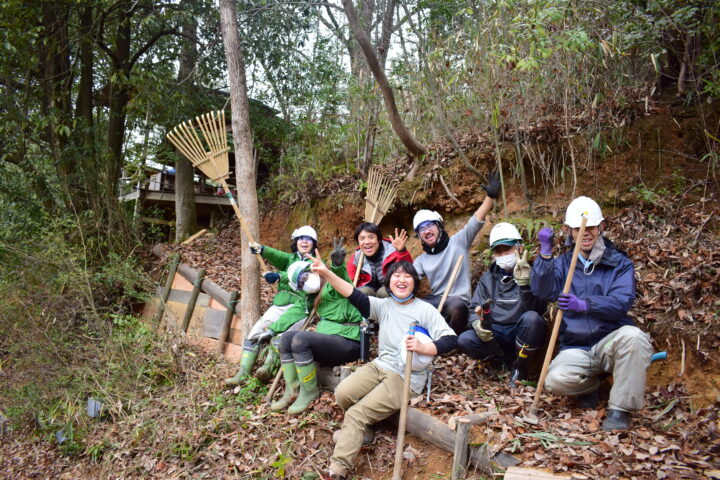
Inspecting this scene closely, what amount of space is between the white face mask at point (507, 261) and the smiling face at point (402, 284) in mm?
947

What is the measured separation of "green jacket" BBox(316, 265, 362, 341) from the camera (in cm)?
493

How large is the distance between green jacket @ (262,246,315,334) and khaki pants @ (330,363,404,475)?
1368mm

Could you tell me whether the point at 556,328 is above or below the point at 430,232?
below

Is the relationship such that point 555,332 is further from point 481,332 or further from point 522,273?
point 481,332

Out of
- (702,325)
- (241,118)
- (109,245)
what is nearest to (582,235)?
(702,325)

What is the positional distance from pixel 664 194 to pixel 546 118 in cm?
167

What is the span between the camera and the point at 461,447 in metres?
3.54

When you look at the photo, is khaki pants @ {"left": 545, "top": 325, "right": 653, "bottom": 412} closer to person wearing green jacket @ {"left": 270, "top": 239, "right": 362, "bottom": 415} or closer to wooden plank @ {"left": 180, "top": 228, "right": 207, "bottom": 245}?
person wearing green jacket @ {"left": 270, "top": 239, "right": 362, "bottom": 415}

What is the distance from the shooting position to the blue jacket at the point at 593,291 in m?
3.83

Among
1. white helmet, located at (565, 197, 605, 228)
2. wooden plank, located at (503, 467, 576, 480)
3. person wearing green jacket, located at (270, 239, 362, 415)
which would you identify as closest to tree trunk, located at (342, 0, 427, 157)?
person wearing green jacket, located at (270, 239, 362, 415)

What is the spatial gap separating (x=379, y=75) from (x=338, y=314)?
3.03 metres

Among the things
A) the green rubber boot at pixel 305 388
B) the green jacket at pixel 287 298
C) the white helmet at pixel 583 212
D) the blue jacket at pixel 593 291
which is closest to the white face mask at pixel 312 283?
the green jacket at pixel 287 298

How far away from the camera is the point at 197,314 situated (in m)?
8.02

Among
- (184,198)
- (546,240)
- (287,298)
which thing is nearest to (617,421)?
(546,240)
